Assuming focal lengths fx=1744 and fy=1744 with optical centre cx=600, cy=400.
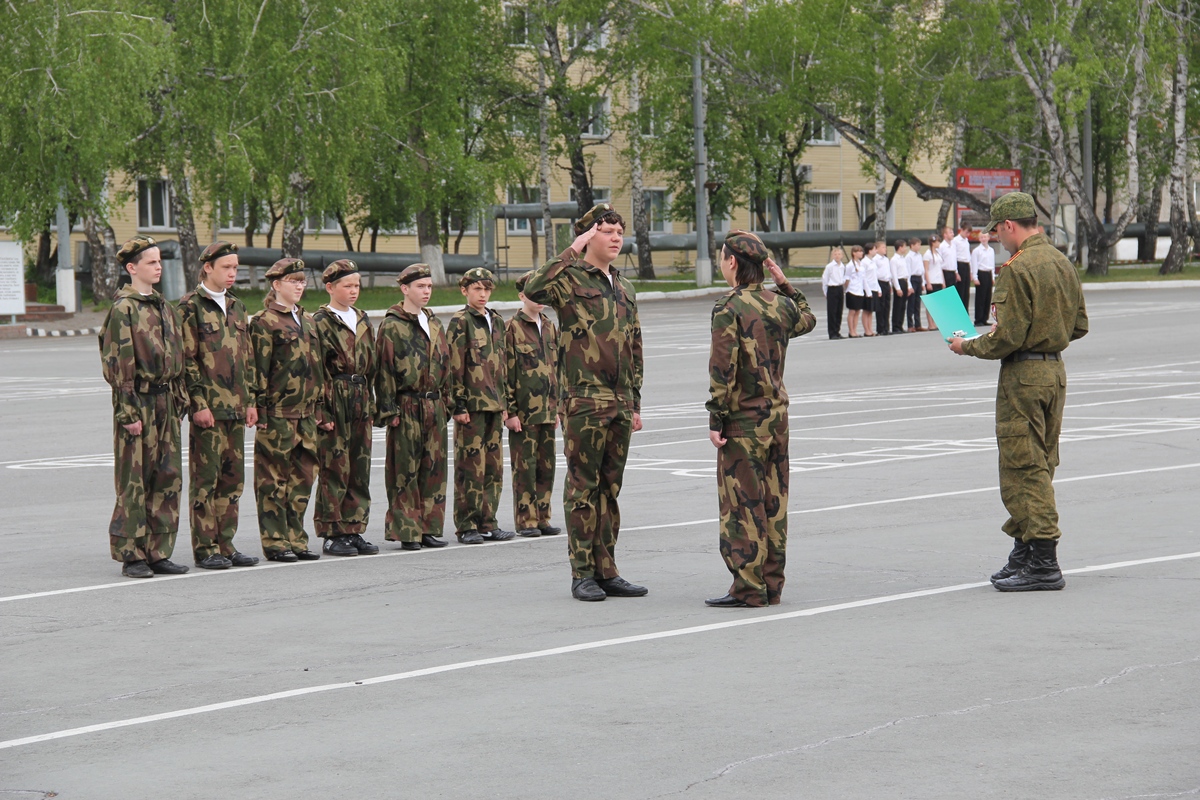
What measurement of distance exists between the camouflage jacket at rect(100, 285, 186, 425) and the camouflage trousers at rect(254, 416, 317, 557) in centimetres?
78

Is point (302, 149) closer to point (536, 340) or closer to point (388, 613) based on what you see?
point (536, 340)

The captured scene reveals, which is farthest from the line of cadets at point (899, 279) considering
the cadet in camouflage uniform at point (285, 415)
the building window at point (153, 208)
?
the building window at point (153, 208)

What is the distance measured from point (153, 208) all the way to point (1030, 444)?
184 feet

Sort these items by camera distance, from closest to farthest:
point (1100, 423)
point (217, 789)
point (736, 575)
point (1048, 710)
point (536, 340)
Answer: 1. point (217, 789)
2. point (1048, 710)
3. point (736, 575)
4. point (536, 340)
5. point (1100, 423)

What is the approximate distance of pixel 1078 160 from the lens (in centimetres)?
5709

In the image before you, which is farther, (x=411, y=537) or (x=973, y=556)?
(x=411, y=537)

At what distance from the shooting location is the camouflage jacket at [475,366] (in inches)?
459

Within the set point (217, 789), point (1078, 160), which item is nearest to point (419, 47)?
point (1078, 160)

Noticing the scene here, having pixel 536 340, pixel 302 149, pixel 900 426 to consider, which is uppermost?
pixel 302 149

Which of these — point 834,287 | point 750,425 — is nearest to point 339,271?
point 750,425

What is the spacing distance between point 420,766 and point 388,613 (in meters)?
3.03

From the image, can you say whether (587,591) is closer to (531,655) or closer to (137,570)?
(531,655)

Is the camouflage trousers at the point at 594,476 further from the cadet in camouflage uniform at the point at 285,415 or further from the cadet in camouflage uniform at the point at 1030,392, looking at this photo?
the cadet in camouflage uniform at the point at 285,415

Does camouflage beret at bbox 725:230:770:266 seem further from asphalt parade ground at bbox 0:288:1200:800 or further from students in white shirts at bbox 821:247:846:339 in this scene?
students in white shirts at bbox 821:247:846:339
